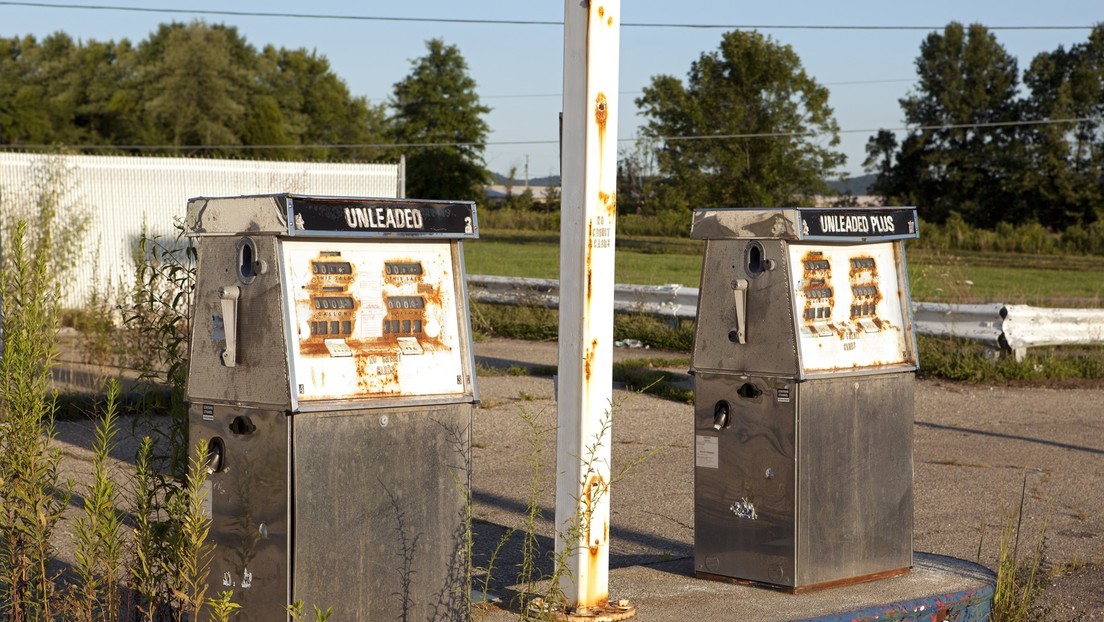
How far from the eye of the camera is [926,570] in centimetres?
A: 581

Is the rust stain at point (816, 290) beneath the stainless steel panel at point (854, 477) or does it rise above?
above

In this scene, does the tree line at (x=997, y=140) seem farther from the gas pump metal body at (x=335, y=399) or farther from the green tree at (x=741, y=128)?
the gas pump metal body at (x=335, y=399)

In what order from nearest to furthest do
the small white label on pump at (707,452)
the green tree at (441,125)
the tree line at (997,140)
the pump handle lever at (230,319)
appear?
the pump handle lever at (230,319)
the small white label on pump at (707,452)
the tree line at (997,140)
the green tree at (441,125)

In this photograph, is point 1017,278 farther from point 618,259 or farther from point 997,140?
point 997,140

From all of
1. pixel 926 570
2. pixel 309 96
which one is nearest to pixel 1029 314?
A: pixel 926 570

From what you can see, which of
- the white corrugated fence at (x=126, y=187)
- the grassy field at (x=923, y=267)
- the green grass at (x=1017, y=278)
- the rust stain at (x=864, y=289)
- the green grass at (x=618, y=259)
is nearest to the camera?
the rust stain at (x=864, y=289)

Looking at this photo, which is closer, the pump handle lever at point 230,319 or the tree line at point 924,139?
the pump handle lever at point 230,319

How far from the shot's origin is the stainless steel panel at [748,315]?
5.39 metres

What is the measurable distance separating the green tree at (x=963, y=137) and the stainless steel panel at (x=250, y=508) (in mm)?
65766

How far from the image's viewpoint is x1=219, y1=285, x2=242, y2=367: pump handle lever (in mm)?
4270

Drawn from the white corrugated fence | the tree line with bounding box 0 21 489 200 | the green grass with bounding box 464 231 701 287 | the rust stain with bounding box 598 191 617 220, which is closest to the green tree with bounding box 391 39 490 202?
the tree line with bounding box 0 21 489 200

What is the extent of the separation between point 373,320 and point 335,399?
325mm

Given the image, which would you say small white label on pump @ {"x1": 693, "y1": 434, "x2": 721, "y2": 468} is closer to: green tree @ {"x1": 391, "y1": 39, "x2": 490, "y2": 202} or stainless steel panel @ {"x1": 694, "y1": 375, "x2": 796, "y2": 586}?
stainless steel panel @ {"x1": 694, "y1": 375, "x2": 796, "y2": 586}

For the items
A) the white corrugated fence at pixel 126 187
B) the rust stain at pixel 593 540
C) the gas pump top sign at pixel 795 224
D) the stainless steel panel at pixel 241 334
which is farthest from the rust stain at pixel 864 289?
the white corrugated fence at pixel 126 187
